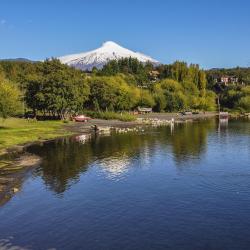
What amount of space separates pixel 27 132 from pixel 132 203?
218 ft

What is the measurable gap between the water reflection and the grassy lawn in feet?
16.0

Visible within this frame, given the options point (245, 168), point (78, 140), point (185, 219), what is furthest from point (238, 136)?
point (185, 219)

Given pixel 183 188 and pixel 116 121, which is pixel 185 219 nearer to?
pixel 183 188

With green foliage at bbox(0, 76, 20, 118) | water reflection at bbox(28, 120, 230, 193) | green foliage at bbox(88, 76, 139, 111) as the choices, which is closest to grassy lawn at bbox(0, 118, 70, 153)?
green foliage at bbox(0, 76, 20, 118)

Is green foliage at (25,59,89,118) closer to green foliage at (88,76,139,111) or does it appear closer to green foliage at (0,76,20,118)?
green foliage at (88,76,139,111)

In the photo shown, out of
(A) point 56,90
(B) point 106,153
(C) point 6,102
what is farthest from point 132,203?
(A) point 56,90

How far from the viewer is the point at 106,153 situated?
87625mm

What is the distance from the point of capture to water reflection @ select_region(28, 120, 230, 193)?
220ft

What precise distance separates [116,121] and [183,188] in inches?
4472

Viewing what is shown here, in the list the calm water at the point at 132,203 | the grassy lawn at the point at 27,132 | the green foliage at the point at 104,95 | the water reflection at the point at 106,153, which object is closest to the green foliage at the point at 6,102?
the grassy lawn at the point at 27,132

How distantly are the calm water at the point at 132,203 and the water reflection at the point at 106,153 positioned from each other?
190mm

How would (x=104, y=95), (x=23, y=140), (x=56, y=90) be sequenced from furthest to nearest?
1. (x=104, y=95)
2. (x=56, y=90)
3. (x=23, y=140)

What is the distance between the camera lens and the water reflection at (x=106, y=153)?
6719 centimetres

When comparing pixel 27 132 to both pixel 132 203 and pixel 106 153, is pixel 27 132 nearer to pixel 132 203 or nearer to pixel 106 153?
pixel 106 153
